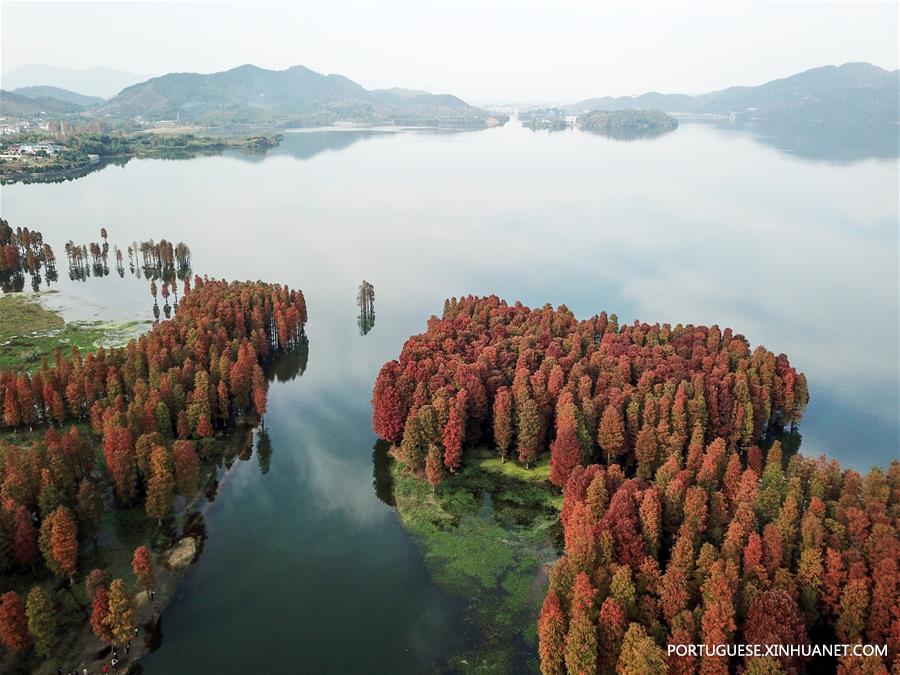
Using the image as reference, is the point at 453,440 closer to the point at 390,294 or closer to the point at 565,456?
the point at 565,456

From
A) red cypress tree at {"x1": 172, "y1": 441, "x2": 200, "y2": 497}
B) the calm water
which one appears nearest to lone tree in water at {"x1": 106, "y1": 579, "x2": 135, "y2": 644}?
the calm water

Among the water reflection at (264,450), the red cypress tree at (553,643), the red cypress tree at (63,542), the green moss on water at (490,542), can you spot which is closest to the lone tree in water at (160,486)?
the red cypress tree at (63,542)

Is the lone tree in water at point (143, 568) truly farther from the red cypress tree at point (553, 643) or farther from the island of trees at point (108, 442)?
the red cypress tree at point (553, 643)

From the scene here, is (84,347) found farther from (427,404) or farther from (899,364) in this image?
(899,364)

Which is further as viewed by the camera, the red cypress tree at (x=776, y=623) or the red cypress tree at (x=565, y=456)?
the red cypress tree at (x=565, y=456)

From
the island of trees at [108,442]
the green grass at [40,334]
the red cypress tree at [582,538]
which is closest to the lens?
Result: the red cypress tree at [582,538]

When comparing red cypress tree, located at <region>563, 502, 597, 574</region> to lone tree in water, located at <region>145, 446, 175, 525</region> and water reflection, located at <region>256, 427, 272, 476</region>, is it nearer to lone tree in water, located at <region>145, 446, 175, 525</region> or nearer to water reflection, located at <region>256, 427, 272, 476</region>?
water reflection, located at <region>256, 427, 272, 476</region>
